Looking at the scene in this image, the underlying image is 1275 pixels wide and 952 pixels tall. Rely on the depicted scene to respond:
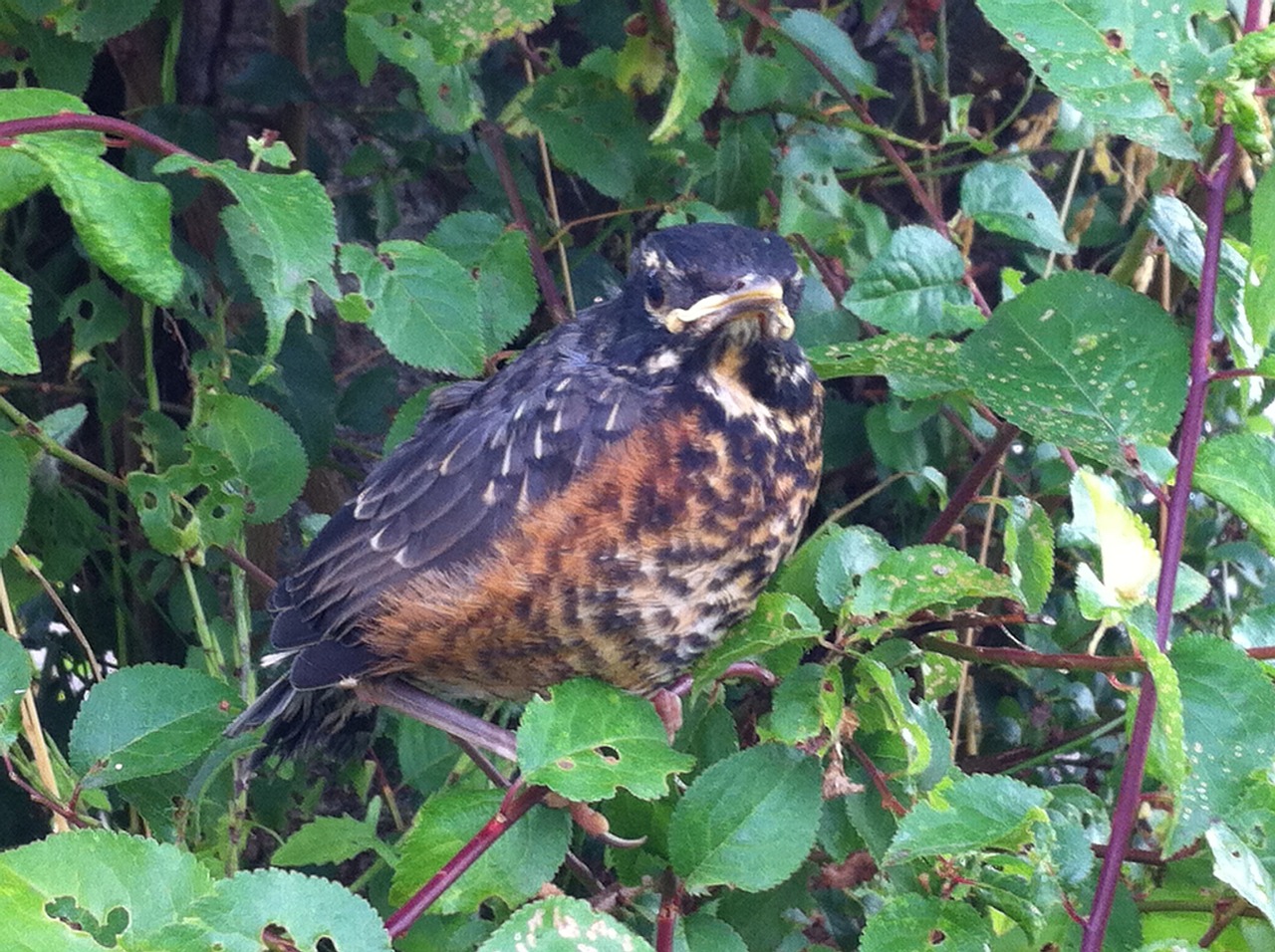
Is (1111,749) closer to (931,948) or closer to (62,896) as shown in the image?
(931,948)

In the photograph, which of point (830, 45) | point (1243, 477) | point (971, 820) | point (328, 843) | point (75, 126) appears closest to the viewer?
point (971, 820)

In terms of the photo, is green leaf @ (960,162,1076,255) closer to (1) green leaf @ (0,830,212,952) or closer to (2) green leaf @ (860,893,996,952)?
(2) green leaf @ (860,893,996,952)

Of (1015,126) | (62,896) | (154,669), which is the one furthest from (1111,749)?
(62,896)

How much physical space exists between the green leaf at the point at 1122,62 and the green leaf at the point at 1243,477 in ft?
0.76

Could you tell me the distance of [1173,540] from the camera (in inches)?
42.1

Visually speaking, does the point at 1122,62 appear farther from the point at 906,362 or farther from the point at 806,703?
the point at 806,703

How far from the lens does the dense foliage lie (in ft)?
3.49

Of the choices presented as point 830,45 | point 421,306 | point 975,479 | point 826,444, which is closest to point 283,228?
point 421,306

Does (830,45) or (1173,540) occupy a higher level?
(830,45)

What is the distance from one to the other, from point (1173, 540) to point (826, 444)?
3.67 ft

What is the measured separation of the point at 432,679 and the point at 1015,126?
1.57m

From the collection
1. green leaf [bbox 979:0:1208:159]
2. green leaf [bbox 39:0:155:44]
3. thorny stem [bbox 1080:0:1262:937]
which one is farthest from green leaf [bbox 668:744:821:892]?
green leaf [bbox 39:0:155:44]

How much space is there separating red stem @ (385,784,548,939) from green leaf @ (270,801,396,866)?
46 centimetres

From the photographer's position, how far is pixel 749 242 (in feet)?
5.13
